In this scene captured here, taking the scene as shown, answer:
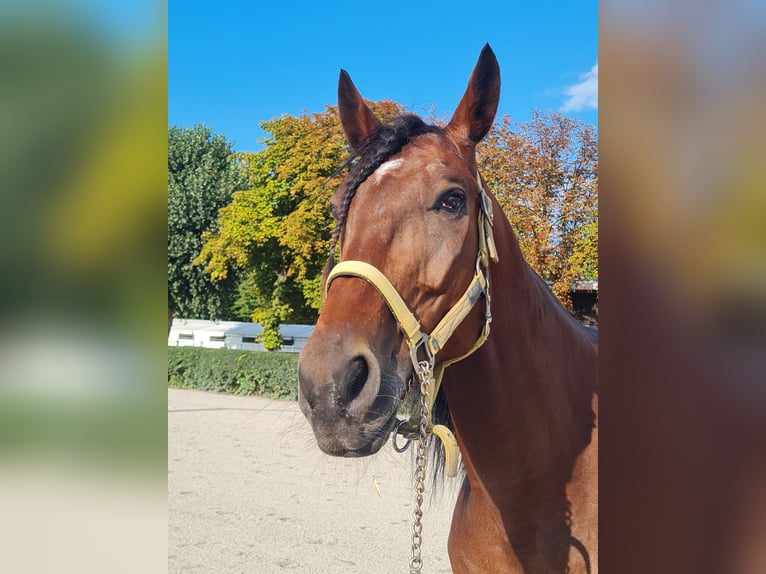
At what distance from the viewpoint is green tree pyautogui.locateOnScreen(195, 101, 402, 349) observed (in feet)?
55.6

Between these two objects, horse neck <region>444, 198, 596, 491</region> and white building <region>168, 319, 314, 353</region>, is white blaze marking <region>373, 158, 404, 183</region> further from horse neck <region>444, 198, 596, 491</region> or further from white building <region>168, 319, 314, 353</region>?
white building <region>168, 319, 314, 353</region>

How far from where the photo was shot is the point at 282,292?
2005 centimetres

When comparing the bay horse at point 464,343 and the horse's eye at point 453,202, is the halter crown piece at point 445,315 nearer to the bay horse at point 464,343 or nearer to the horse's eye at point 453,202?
the bay horse at point 464,343

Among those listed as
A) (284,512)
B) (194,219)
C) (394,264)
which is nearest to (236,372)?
(194,219)

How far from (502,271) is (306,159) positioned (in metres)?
15.5

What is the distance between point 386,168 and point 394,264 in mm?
367

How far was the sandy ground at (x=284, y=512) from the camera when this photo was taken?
578 cm

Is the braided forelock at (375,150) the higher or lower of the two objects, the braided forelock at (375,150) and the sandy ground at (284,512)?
the higher

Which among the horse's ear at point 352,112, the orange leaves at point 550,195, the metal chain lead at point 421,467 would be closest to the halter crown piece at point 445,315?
the metal chain lead at point 421,467

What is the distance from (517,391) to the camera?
85.3 inches

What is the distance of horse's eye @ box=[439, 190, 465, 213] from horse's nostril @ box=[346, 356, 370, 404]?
630mm

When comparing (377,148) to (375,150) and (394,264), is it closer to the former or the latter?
(375,150)
